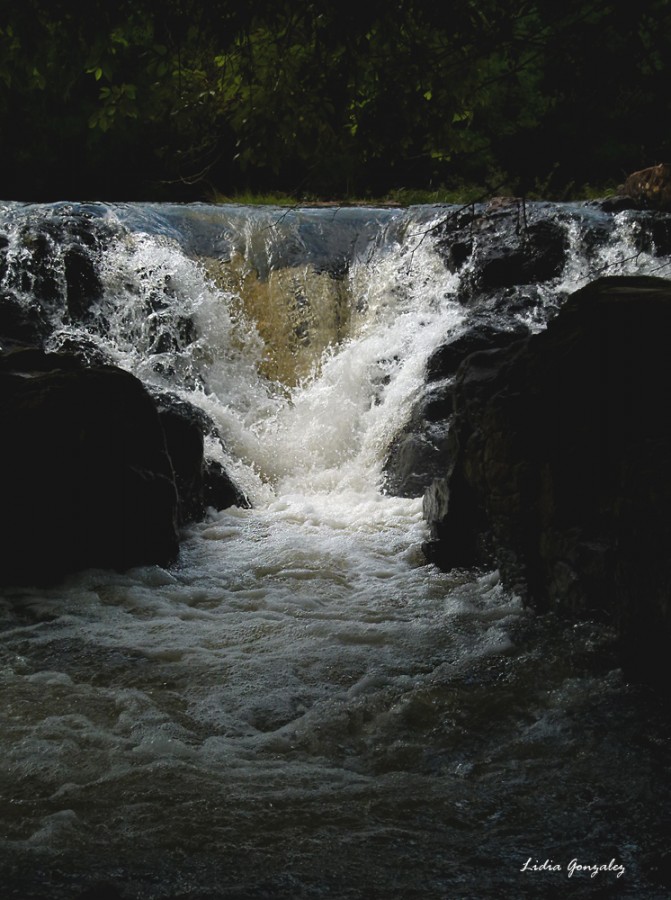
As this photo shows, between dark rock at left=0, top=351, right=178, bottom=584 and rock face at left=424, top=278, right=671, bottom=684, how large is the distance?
6.85 feet

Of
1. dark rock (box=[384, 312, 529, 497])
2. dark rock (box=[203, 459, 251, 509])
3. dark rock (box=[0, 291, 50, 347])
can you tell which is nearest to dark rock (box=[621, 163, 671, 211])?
dark rock (box=[384, 312, 529, 497])

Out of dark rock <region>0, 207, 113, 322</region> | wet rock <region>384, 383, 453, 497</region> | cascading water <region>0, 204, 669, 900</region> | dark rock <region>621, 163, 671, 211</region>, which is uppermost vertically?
dark rock <region>621, 163, 671, 211</region>

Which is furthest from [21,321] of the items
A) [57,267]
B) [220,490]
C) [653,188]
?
[653,188]

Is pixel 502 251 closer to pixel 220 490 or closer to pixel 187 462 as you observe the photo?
pixel 220 490

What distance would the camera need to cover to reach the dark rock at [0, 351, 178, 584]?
5273 millimetres

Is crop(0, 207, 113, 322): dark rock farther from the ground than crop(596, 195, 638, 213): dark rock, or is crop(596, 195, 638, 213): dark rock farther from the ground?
crop(596, 195, 638, 213): dark rock

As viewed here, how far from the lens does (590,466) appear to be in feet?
13.7

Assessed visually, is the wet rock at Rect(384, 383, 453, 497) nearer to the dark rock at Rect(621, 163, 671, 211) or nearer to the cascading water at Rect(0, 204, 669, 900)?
the cascading water at Rect(0, 204, 669, 900)

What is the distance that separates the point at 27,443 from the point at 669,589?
377cm

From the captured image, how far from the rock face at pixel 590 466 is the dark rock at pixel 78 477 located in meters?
2.09

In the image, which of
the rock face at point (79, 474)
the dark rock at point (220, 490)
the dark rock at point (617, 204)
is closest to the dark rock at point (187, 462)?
the dark rock at point (220, 490)

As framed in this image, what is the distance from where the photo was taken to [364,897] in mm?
2230

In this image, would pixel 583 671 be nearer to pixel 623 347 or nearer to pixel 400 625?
pixel 400 625

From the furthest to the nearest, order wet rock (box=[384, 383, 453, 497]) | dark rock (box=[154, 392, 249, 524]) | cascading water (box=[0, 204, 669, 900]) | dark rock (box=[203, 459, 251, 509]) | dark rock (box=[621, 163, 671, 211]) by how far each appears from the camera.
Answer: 1. dark rock (box=[621, 163, 671, 211])
2. wet rock (box=[384, 383, 453, 497])
3. dark rock (box=[203, 459, 251, 509])
4. dark rock (box=[154, 392, 249, 524])
5. cascading water (box=[0, 204, 669, 900])
